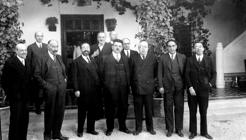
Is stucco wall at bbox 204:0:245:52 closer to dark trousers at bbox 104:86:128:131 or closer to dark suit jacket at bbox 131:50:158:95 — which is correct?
dark suit jacket at bbox 131:50:158:95

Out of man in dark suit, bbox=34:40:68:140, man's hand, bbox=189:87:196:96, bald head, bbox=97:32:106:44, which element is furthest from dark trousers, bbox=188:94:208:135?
man in dark suit, bbox=34:40:68:140

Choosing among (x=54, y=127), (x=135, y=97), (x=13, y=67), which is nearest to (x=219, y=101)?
(x=135, y=97)

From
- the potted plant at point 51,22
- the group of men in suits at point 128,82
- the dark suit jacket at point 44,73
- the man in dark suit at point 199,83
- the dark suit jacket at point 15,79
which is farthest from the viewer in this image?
the potted plant at point 51,22

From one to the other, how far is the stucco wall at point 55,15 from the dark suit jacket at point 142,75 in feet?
13.6

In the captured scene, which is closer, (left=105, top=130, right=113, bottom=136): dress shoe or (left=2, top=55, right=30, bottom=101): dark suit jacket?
(left=2, top=55, right=30, bottom=101): dark suit jacket

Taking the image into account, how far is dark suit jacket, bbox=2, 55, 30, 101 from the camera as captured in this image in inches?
211

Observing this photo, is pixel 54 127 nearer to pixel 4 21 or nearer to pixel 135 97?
pixel 135 97

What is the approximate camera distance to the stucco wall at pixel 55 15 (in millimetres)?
9422

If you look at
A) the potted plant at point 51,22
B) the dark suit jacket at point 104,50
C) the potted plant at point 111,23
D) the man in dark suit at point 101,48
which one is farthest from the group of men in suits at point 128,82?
the potted plant at point 111,23

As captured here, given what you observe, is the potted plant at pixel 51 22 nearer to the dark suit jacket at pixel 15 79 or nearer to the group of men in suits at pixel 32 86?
the group of men in suits at pixel 32 86

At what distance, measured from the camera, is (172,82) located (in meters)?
6.15

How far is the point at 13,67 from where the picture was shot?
533 centimetres

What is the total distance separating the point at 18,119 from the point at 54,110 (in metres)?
0.62

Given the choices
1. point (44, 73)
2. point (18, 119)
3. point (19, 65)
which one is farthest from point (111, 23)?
point (18, 119)
